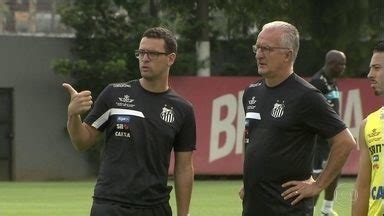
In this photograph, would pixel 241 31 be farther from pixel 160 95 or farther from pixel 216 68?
pixel 160 95

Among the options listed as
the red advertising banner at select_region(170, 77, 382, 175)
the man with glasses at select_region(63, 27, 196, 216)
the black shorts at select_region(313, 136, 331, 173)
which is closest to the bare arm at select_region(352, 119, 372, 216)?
the man with glasses at select_region(63, 27, 196, 216)

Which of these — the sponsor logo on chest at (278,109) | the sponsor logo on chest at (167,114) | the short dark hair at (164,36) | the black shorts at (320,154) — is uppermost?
the short dark hair at (164,36)

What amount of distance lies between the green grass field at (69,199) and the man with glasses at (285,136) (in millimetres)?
4976

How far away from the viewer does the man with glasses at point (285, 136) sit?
7.79 metres

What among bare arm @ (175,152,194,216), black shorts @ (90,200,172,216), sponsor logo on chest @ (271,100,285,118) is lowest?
black shorts @ (90,200,172,216)

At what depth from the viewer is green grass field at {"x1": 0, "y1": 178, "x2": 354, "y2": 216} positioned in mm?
17203

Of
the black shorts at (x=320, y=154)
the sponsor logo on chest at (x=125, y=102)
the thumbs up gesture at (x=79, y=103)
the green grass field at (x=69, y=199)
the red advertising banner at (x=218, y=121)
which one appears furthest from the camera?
the red advertising banner at (x=218, y=121)

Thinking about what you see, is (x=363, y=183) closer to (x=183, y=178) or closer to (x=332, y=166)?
(x=332, y=166)

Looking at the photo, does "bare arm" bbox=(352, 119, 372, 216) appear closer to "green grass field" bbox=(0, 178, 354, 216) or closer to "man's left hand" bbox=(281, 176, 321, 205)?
"man's left hand" bbox=(281, 176, 321, 205)

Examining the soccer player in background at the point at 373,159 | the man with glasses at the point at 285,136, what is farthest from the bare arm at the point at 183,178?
the soccer player in background at the point at 373,159

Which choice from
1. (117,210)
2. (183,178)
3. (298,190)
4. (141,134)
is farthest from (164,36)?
(298,190)

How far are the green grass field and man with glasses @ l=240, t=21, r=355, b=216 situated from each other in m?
4.98

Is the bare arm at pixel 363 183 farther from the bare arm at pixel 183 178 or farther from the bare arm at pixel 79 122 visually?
the bare arm at pixel 79 122

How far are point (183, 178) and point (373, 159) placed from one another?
186cm
